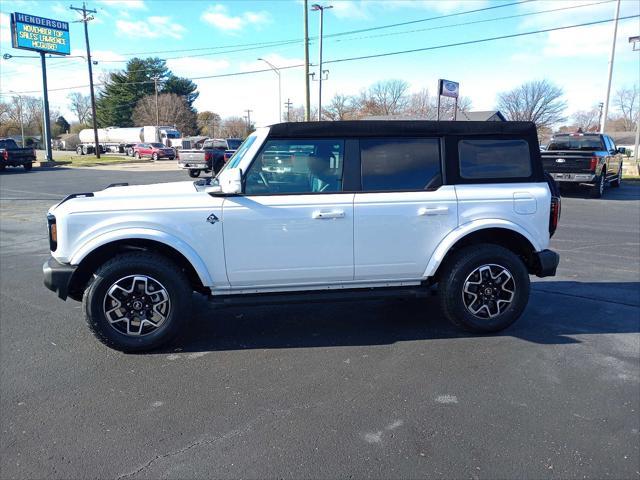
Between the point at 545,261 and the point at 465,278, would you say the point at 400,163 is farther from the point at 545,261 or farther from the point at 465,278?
the point at 545,261

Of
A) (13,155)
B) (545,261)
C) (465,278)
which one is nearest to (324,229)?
(465,278)

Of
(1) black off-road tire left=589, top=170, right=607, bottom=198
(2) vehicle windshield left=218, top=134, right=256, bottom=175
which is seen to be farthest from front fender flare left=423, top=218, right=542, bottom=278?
(1) black off-road tire left=589, top=170, right=607, bottom=198

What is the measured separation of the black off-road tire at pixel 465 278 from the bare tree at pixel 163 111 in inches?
3246

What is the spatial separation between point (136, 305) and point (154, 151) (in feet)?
153

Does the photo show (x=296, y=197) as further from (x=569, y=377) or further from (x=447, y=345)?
(x=569, y=377)

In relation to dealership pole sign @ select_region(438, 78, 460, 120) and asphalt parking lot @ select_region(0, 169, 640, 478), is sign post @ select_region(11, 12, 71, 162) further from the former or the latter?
asphalt parking lot @ select_region(0, 169, 640, 478)

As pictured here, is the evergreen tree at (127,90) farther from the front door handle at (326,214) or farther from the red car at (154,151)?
the front door handle at (326,214)

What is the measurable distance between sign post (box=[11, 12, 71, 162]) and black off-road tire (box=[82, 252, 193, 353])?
126ft

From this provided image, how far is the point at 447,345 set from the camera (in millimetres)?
4277

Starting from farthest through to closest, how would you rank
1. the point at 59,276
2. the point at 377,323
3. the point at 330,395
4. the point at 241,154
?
the point at 377,323 → the point at 241,154 → the point at 59,276 → the point at 330,395

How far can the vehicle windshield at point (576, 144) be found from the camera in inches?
655

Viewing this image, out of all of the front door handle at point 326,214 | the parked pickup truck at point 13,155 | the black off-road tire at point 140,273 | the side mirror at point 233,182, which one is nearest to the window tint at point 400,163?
the front door handle at point 326,214

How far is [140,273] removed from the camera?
400 centimetres

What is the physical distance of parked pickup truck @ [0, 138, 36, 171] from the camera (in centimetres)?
2947
